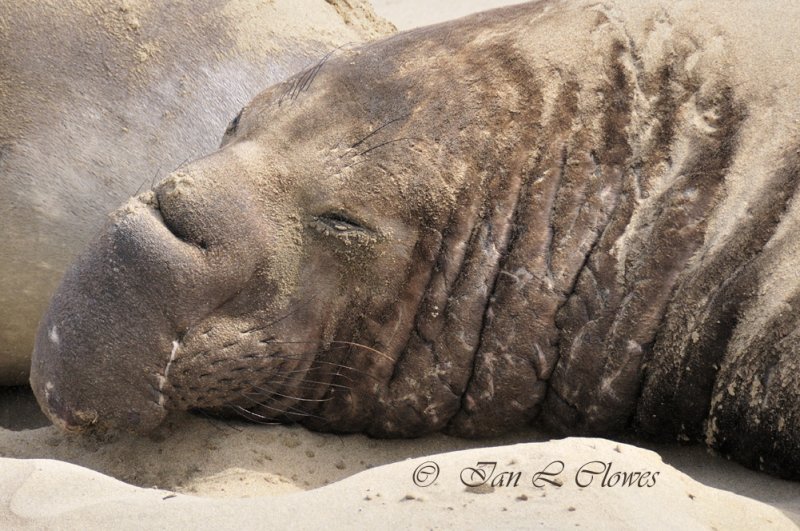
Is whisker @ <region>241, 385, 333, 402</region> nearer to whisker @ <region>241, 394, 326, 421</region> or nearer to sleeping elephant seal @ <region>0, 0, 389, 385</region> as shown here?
whisker @ <region>241, 394, 326, 421</region>

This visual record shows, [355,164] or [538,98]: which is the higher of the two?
[538,98]

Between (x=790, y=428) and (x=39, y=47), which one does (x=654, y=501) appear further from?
(x=39, y=47)

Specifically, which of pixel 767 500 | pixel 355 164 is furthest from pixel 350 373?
pixel 767 500

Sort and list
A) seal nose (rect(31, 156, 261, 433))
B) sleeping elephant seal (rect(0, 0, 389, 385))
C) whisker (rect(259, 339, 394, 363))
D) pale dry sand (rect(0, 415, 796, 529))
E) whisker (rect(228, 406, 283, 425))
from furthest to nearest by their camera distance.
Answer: sleeping elephant seal (rect(0, 0, 389, 385))
whisker (rect(228, 406, 283, 425))
whisker (rect(259, 339, 394, 363))
seal nose (rect(31, 156, 261, 433))
pale dry sand (rect(0, 415, 796, 529))

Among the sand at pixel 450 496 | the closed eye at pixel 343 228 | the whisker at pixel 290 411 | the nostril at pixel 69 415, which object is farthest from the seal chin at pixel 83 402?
the closed eye at pixel 343 228

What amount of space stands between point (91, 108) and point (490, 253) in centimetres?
175

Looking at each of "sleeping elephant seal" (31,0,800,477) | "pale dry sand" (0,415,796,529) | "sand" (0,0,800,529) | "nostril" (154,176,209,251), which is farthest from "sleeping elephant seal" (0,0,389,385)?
"pale dry sand" (0,415,796,529)

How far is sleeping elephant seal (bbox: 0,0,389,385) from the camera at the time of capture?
4.41m

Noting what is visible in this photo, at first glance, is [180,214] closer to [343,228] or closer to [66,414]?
[343,228]

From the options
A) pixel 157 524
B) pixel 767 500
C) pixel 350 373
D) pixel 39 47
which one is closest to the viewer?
pixel 157 524

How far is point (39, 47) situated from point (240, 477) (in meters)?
1.92

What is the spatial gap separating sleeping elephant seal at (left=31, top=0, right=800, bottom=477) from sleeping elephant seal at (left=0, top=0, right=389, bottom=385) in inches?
35.4

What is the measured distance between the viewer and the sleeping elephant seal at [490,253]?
11.2 feet

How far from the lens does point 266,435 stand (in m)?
3.80
